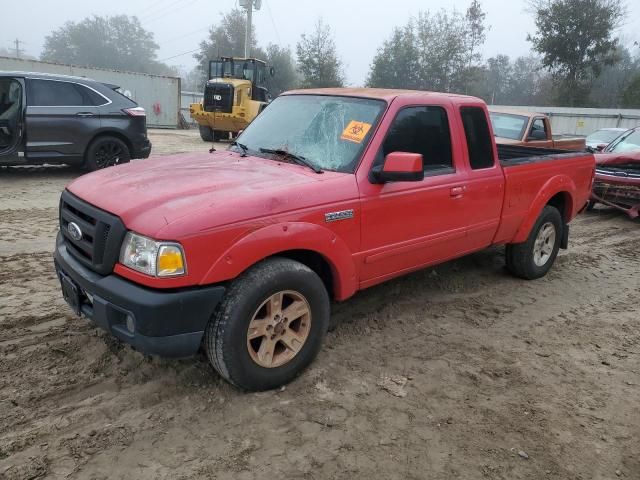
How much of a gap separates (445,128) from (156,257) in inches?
103

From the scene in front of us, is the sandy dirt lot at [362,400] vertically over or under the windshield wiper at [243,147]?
under

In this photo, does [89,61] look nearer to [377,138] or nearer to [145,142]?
[145,142]

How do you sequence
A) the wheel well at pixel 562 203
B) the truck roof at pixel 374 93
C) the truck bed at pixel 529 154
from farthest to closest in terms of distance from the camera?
the wheel well at pixel 562 203 < the truck bed at pixel 529 154 < the truck roof at pixel 374 93

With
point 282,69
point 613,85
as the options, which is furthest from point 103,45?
point 613,85

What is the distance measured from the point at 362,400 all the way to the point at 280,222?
1215mm

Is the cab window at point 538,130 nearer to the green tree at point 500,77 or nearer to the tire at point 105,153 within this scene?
the tire at point 105,153

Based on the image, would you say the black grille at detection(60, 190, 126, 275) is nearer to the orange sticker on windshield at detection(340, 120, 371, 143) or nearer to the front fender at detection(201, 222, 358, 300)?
the front fender at detection(201, 222, 358, 300)

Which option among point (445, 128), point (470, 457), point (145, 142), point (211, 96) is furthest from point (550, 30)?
point (470, 457)

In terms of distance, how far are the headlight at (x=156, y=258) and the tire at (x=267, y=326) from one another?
14.3 inches

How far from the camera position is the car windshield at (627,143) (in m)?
9.95

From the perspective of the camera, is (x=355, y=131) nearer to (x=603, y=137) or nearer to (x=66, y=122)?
(x=66, y=122)

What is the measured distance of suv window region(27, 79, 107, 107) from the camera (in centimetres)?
905

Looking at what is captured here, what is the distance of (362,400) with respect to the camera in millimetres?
3291

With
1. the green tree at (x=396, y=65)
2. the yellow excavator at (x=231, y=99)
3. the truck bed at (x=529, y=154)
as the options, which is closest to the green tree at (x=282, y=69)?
the green tree at (x=396, y=65)
